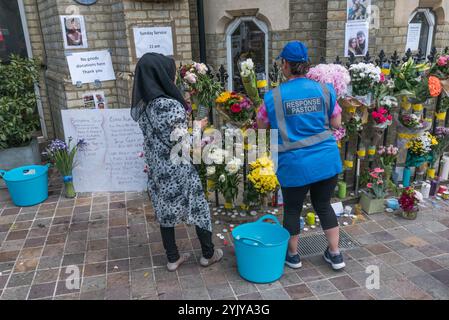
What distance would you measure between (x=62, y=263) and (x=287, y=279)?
194cm

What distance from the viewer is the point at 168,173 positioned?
297cm

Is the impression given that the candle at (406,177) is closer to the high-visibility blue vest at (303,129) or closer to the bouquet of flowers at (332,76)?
the bouquet of flowers at (332,76)

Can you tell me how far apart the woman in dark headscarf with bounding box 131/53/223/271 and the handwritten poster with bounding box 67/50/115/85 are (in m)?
2.56

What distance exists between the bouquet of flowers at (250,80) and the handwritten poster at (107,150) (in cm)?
157

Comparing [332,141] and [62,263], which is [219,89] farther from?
[62,263]

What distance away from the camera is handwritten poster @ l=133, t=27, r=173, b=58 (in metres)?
4.71

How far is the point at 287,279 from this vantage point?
3.14 metres

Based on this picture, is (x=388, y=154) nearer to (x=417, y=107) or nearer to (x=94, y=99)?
(x=417, y=107)

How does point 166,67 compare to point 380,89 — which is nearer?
point 166,67

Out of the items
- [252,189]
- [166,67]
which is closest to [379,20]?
[252,189]

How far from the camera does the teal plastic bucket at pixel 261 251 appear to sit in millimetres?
2953

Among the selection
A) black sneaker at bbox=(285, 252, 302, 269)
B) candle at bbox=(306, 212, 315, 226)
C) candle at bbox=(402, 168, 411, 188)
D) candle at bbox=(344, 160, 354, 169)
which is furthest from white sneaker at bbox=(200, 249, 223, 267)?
candle at bbox=(402, 168, 411, 188)

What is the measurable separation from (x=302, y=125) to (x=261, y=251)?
984 mm

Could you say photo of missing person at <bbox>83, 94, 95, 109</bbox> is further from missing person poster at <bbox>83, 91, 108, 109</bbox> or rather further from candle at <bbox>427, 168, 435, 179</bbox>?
candle at <bbox>427, 168, 435, 179</bbox>
